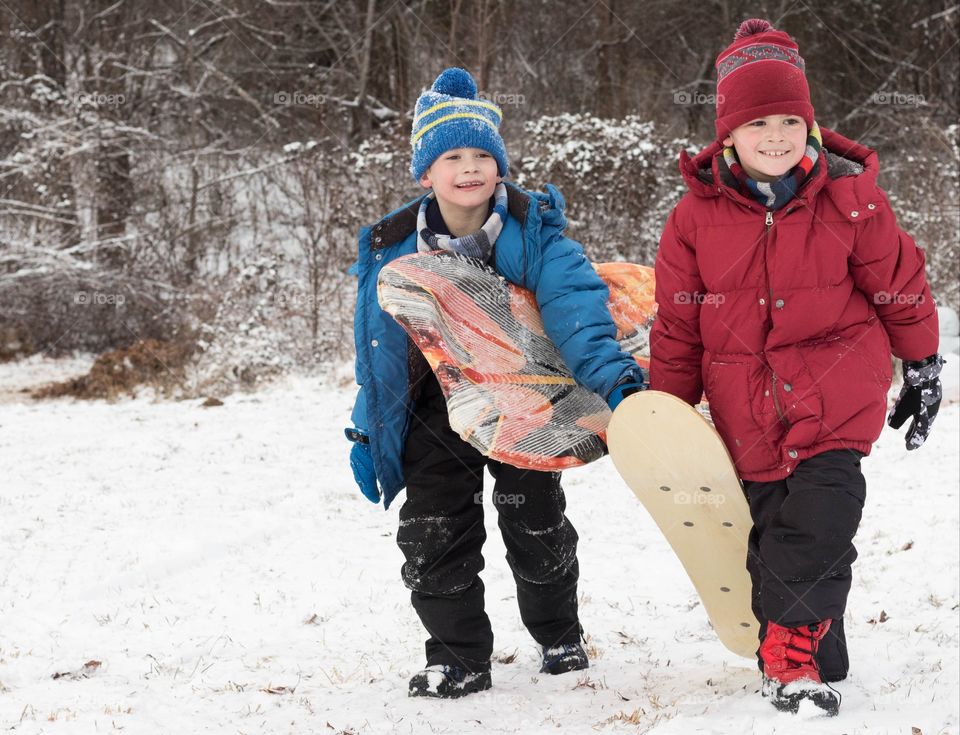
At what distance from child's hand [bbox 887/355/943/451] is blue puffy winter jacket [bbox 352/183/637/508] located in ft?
2.34

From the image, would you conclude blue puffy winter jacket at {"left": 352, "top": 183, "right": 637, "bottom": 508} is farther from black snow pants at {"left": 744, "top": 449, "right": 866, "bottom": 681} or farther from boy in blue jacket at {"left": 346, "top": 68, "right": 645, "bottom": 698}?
black snow pants at {"left": 744, "top": 449, "right": 866, "bottom": 681}

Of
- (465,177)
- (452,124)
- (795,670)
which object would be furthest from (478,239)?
(795,670)

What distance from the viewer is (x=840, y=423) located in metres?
2.42

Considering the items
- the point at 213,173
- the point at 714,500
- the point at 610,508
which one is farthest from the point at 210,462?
the point at 213,173

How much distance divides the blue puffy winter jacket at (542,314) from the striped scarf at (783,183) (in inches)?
18.8

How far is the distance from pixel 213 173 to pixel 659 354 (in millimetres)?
11637

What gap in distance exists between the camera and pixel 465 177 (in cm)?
281

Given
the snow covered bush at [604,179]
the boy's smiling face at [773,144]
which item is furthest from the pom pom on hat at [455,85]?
the snow covered bush at [604,179]

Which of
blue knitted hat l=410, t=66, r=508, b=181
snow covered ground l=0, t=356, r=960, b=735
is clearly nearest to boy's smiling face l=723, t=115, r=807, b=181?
blue knitted hat l=410, t=66, r=508, b=181

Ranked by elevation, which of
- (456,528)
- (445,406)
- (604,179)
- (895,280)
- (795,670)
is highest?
(604,179)

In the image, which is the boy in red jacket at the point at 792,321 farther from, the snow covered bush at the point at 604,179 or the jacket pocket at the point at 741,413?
the snow covered bush at the point at 604,179

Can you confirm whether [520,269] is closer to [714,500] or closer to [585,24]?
[714,500]

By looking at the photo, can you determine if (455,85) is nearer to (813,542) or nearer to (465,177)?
(465,177)

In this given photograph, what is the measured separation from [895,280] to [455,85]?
1.35 metres
